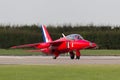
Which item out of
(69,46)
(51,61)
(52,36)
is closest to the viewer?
(51,61)

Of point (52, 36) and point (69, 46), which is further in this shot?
point (52, 36)

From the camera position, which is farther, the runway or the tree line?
the tree line

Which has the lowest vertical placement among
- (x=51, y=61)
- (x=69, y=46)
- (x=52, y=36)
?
(x=52, y=36)

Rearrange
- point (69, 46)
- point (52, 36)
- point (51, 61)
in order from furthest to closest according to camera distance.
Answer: point (52, 36), point (69, 46), point (51, 61)

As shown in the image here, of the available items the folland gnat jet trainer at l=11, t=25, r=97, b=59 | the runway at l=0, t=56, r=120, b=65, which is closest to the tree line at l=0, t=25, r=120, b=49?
the folland gnat jet trainer at l=11, t=25, r=97, b=59

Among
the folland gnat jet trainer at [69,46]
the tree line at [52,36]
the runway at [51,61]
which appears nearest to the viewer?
the runway at [51,61]

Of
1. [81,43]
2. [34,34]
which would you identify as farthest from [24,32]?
[81,43]

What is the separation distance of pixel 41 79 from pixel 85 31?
4926cm

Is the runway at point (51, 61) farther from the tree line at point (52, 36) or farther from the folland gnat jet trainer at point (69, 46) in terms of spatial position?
the tree line at point (52, 36)

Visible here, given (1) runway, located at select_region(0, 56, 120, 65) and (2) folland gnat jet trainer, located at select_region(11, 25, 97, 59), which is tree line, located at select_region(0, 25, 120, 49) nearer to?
(2) folland gnat jet trainer, located at select_region(11, 25, 97, 59)

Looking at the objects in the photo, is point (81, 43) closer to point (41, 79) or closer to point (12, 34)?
point (41, 79)

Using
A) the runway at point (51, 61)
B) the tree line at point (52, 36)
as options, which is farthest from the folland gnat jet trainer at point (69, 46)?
the tree line at point (52, 36)

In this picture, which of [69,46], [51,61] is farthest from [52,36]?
[51,61]

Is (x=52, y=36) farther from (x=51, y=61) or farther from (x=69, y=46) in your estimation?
(x=51, y=61)
